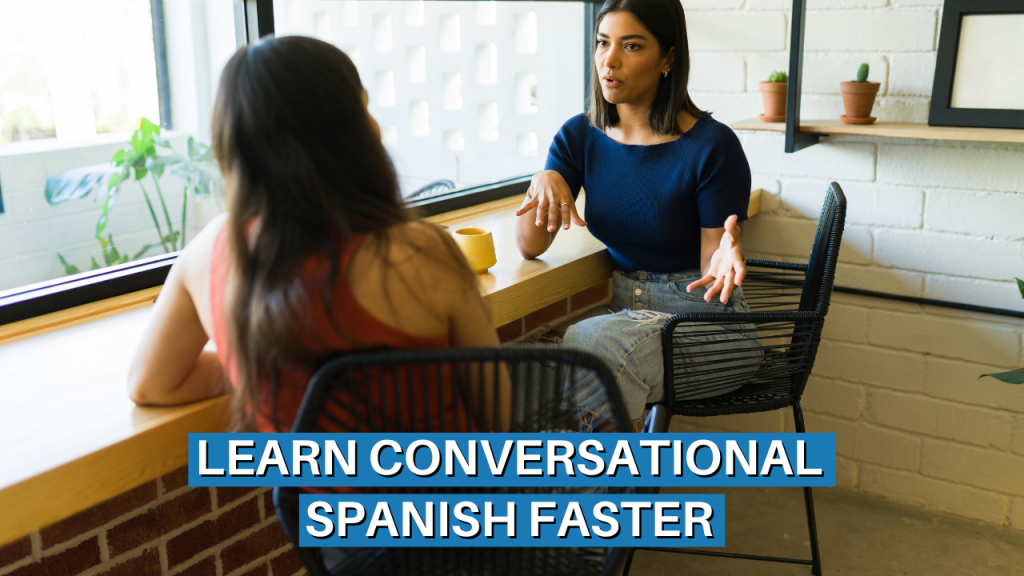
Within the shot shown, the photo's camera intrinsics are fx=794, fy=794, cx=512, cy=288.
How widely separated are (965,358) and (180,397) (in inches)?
73.9

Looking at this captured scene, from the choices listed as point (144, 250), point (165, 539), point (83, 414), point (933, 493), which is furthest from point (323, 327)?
point (933, 493)

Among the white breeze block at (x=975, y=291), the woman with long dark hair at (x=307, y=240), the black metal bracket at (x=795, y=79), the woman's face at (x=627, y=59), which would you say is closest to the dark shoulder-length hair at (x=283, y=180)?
the woman with long dark hair at (x=307, y=240)

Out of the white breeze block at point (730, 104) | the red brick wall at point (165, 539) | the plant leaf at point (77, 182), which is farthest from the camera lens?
the white breeze block at point (730, 104)

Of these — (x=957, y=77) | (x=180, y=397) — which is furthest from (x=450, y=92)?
(x=180, y=397)

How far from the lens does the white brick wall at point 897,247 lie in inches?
76.7

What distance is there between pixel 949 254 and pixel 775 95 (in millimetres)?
593

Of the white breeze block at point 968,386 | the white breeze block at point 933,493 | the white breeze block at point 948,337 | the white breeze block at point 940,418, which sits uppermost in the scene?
the white breeze block at point 948,337

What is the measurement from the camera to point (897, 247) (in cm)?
207

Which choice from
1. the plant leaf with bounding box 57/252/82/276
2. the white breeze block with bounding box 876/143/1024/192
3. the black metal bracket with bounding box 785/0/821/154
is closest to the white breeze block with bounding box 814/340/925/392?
the white breeze block with bounding box 876/143/1024/192

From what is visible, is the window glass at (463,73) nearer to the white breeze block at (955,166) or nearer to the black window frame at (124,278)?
the black window frame at (124,278)

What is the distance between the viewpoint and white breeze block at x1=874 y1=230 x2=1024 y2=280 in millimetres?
1935

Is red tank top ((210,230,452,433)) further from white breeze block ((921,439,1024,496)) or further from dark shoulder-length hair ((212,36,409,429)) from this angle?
white breeze block ((921,439,1024,496))

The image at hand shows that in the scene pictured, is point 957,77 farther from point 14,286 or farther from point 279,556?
point 14,286

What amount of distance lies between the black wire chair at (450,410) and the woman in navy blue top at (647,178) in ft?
2.12
